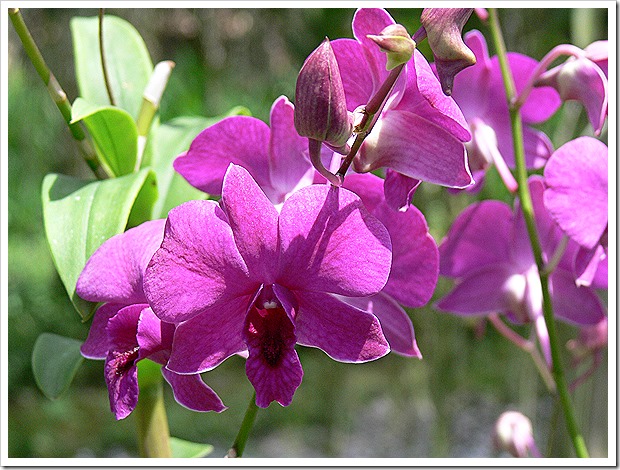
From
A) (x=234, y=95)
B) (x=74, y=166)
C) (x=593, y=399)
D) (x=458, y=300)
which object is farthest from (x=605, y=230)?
(x=74, y=166)

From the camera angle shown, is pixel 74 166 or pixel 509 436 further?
pixel 74 166

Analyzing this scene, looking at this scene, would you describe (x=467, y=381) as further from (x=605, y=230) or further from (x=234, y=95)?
(x=605, y=230)

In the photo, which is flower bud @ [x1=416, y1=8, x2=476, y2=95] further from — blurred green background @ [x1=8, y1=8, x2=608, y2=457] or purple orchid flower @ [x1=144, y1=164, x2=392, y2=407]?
blurred green background @ [x1=8, y1=8, x2=608, y2=457]

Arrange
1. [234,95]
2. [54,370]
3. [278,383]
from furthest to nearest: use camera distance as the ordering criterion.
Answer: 1. [234,95]
2. [54,370]
3. [278,383]

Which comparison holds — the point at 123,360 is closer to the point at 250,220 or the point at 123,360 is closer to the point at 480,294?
the point at 250,220

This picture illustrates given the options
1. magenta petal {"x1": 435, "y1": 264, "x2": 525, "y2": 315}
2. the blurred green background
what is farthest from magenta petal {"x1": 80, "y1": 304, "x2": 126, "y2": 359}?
the blurred green background

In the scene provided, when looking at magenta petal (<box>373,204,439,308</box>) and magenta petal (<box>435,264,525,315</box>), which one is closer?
magenta petal (<box>373,204,439,308</box>)
